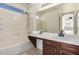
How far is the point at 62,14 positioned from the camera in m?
1.40

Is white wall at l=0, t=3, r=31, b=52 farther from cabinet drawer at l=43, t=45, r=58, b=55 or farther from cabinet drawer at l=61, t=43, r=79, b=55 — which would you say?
cabinet drawer at l=61, t=43, r=79, b=55

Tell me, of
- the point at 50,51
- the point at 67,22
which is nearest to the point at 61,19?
the point at 67,22

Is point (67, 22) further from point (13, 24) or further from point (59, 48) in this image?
point (13, 24)

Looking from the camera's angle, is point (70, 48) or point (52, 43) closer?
point (70, 48)

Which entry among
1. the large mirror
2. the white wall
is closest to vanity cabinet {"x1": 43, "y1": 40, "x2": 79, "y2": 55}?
the large mirror

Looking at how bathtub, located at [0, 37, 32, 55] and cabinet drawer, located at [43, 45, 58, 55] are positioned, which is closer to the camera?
bathtub, located at [0, 37, 32, 55]

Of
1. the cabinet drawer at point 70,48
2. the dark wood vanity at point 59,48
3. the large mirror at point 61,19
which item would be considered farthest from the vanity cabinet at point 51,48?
the large mirror at point 61,19

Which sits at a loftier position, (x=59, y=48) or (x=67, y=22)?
(x=67, y=22)

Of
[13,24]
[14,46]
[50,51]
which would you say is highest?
[13,24]

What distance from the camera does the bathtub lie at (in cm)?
122

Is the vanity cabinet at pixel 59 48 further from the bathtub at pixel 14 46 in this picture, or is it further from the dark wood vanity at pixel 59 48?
the bathtub at pixel 14 46

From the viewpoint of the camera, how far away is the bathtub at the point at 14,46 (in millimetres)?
1219

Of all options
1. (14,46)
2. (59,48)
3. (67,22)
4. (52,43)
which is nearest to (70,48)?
(59,48)

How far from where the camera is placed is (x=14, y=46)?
4.24 feet
